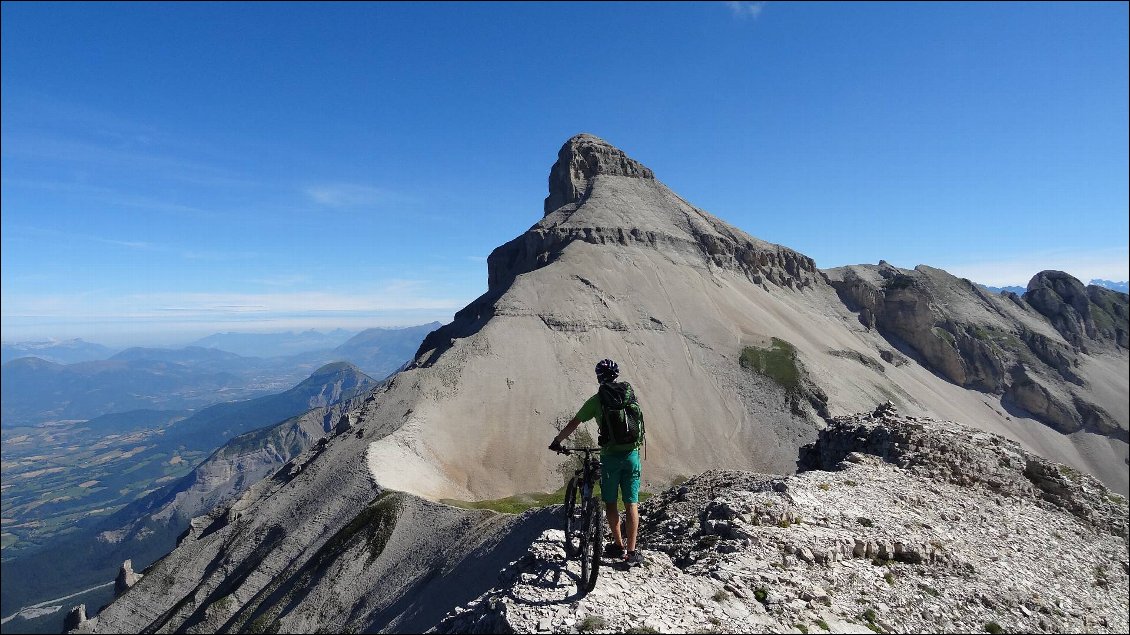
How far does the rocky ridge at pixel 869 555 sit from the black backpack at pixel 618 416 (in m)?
2.94

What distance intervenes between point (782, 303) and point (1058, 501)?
133 m

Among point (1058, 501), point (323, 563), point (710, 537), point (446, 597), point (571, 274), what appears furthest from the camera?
point (571, 274)

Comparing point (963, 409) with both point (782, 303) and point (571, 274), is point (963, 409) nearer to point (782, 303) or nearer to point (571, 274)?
point (782, 303)

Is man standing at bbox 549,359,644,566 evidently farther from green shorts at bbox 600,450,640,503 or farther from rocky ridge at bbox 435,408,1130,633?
rocky ridge at bbox 435,408,1130,633

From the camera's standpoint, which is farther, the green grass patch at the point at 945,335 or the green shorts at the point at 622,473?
the green grass patch at the point at 945,335

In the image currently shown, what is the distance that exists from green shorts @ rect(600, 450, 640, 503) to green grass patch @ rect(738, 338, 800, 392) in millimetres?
104383

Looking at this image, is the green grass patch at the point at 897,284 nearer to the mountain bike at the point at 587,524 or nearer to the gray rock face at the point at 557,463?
the gray rock face at the point at 557,463

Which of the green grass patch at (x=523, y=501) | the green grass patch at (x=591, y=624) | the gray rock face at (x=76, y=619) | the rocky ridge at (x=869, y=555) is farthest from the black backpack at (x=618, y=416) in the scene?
the gray rock face at (x=76, y=619)

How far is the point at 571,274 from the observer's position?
11762 centimetres

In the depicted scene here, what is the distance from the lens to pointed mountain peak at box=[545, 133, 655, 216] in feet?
559

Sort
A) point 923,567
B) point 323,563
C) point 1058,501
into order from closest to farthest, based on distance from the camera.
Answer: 1. point 923,567
2. point 1058,501
3. point 323,563

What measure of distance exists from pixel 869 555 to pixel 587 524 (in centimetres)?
949

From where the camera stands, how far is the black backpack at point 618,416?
11.4 metres

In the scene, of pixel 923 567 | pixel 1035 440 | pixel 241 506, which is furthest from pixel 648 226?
pixel 923 567
